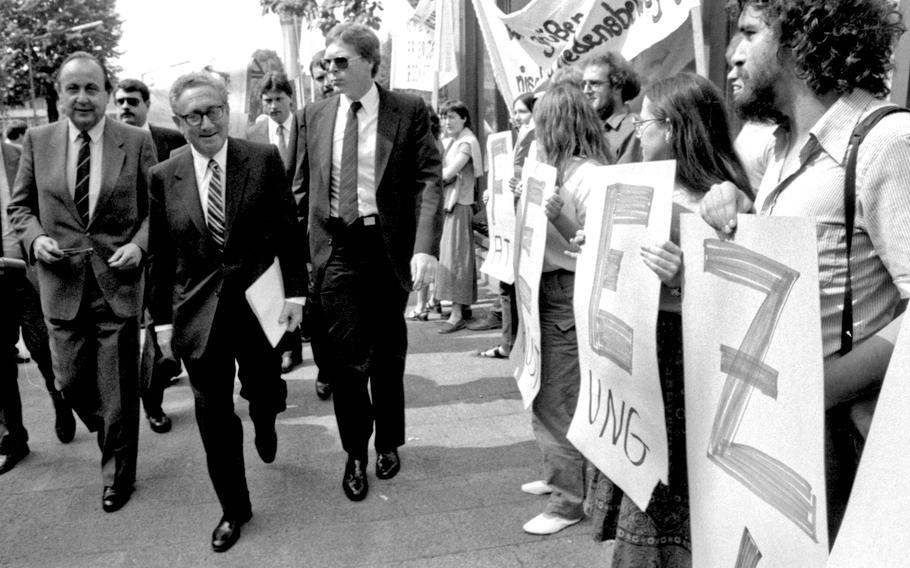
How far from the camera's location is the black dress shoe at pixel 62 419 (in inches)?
193

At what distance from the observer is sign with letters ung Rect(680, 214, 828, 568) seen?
152cm

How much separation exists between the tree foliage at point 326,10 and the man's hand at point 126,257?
9.30 metres

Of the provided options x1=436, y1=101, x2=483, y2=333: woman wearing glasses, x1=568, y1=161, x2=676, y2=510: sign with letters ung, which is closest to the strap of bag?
x1=568, y1=161, x2=676, y2=510: sign with letters ung

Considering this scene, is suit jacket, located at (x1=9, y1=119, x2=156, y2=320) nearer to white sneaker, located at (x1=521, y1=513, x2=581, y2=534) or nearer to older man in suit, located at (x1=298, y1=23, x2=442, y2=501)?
older man in suit, located at (x1=298, y1=23, x2=442, y2=501)

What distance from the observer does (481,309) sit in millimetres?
8734

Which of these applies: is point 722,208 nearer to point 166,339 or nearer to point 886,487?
point 886,487

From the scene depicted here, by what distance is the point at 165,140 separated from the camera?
16.9ft

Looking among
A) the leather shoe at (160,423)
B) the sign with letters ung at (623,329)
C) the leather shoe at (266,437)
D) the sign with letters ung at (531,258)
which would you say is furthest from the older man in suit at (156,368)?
the sign with letters ung at (623,329)

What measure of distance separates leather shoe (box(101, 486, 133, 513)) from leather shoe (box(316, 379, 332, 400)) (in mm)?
1749

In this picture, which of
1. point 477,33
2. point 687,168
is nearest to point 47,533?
point 687,168

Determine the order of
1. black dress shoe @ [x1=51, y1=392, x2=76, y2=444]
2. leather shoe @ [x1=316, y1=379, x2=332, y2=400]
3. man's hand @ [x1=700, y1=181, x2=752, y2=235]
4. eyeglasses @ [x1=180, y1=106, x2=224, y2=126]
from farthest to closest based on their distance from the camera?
leather shoe @ [x1=316, y1=379, x2=332, y2=400] < black dress shoe @ [x1=51, y1=392, x2=76, y2=444] < eyeglasses @ [x1=180, y1=106, x2=224, y2=126] < man's hand @ [x1=700, y1=181, x2=752, y2=235]

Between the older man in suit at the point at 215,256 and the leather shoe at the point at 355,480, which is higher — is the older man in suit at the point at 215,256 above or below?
above

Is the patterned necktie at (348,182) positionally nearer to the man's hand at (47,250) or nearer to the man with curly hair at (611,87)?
the man with curly hair at (611,87)

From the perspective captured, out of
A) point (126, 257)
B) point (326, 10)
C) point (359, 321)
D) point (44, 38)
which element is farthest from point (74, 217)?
point (44, 38)
